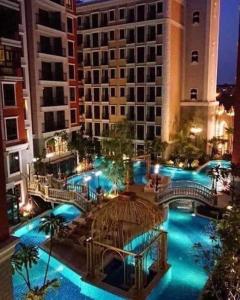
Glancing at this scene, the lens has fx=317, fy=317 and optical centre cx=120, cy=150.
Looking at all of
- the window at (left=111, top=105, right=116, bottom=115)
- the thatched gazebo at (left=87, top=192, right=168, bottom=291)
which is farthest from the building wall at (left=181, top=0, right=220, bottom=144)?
the thatched gazebo at (left=87, top=192, right=168, bottom=291)

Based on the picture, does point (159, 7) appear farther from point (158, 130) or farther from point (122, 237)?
point (122, 237)

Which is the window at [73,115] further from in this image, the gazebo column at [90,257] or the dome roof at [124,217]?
the gazebo column at [90,257]

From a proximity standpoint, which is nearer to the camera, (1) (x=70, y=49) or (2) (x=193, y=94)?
(1) (x=70, y=49)

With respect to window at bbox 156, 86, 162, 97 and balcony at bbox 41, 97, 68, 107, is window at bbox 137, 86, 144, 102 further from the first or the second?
balcony at bbox 41, 97, 68, 107

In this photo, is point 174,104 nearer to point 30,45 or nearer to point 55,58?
point 55,58

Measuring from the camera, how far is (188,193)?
22.9 meters

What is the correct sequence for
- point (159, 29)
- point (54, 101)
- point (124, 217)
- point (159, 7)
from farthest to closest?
point (159, 29), point (159, 7), point (54, 101), point (124, 217)

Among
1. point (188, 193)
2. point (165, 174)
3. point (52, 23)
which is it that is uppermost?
point (52, 23)

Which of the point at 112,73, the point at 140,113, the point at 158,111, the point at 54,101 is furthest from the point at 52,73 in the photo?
the point at 158,111

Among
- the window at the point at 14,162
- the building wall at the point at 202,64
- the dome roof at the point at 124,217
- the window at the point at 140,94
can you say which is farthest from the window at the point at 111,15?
the dome roof at the point at 124,217

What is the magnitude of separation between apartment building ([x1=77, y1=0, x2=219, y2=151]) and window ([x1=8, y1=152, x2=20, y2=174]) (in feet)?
53.3

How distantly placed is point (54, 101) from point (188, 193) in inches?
595

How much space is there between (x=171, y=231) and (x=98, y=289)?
806 cm

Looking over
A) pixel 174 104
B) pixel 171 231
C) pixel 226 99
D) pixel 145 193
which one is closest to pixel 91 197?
pixel 145 193
